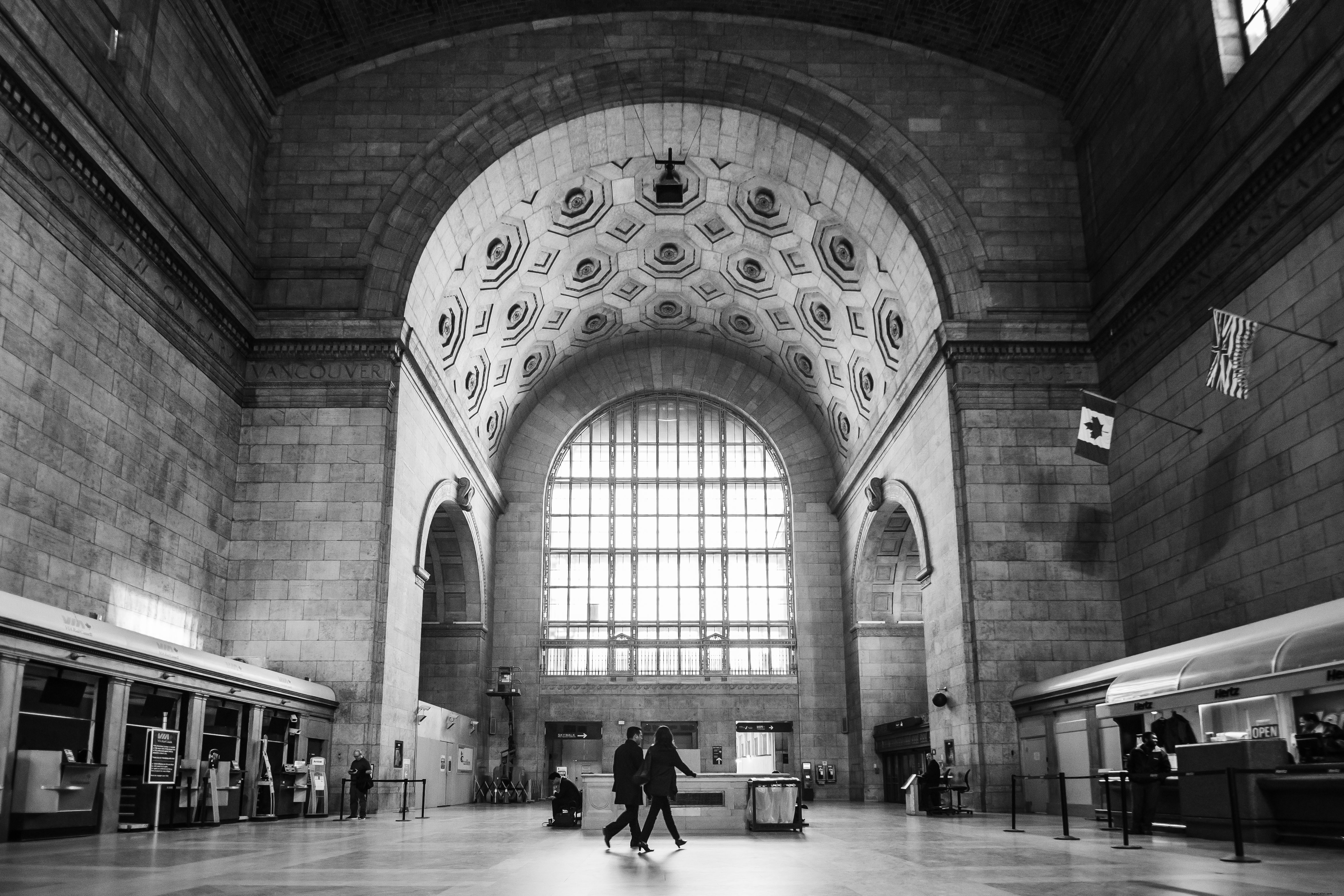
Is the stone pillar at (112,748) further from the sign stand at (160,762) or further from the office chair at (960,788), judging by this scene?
the office chair at (960,788)

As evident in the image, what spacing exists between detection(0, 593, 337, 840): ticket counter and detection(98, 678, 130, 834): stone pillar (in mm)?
12

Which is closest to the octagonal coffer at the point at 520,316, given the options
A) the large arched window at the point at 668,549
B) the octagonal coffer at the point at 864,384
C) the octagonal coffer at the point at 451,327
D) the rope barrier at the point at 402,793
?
the octagonal coffer at the point at 451,327

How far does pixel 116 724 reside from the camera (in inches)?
497

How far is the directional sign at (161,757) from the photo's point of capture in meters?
13.1

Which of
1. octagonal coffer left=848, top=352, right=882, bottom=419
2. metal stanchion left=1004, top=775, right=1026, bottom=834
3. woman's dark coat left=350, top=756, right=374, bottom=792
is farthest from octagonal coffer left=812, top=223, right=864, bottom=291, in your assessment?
woman's dark coat left=350, top=756, right=374, bottom=792

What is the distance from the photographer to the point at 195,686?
47.2ft

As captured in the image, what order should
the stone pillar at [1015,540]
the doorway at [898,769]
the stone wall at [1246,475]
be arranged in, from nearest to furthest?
the stone wall at [1246,475] < the stone pillar at [1015,540] < the doorway at [898,769]

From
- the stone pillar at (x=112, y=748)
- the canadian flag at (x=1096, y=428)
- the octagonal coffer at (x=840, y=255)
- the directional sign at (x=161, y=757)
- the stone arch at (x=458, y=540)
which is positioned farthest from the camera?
the octagonal coffer at (x=840, y=255)

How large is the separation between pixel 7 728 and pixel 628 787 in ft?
19.6

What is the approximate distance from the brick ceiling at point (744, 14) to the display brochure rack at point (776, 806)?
14449 millimetres

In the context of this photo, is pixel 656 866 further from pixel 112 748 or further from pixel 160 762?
pixel 160 762

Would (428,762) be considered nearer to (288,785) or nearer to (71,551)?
(288,785)

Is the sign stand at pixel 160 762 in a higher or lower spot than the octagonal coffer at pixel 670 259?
lower

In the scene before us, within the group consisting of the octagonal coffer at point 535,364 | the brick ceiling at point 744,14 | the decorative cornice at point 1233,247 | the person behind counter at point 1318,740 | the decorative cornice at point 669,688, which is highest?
the brick ceiling at point 744,14
